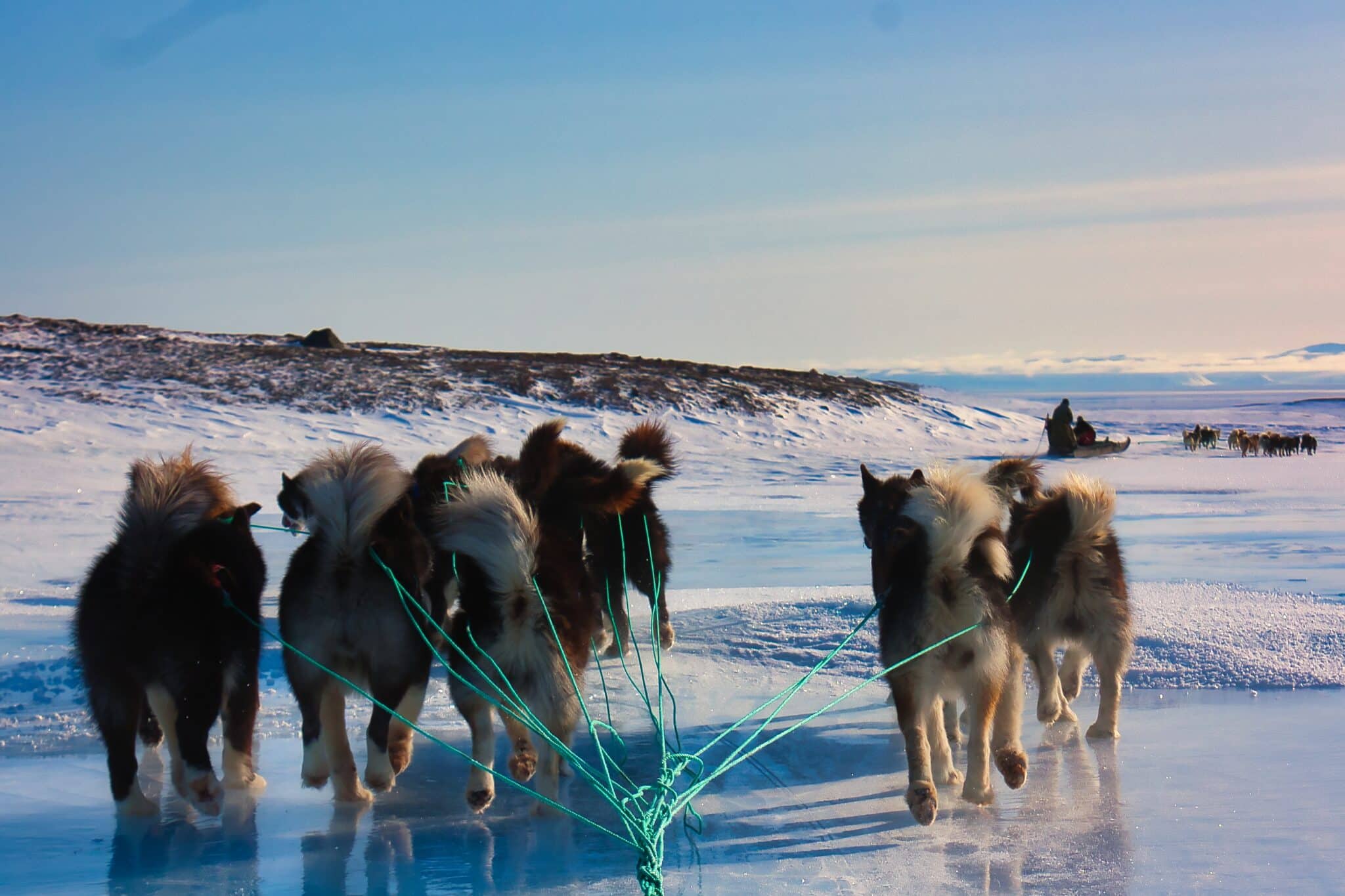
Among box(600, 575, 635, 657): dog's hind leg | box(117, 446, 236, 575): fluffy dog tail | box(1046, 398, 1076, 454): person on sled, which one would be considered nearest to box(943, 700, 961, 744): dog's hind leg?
box(600, 575, 635, 657): dog's hind leg

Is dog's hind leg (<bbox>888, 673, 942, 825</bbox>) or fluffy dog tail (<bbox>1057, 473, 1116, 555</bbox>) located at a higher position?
fluffy dog tail (<bbox>1057, 473, 1116, 555</bbox>)

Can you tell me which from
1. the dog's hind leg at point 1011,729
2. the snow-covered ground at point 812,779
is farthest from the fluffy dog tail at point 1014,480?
the dog's hind leg at point 1011,729

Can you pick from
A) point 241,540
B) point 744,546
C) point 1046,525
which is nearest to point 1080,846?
point 1046,525

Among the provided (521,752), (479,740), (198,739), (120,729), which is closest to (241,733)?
(198,739)

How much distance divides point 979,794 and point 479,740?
1826mm

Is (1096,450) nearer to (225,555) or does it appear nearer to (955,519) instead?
A: (955,519)

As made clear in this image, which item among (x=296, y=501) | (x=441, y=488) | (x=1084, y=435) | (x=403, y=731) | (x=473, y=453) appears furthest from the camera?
(x=1084, y=435)

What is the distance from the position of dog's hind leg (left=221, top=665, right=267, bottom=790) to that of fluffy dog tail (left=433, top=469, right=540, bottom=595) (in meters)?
0.95

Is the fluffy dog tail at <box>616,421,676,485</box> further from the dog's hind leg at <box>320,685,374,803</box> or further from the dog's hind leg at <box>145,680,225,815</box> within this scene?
the dog's hind leg at <box>145,680,225,815</box>

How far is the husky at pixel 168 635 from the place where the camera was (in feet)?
14.2

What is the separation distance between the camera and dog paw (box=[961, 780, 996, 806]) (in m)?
4.41

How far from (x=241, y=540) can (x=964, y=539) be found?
9.11 ft

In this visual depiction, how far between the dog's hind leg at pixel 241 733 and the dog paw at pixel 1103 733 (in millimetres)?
3467

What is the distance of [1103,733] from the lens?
5.26 m
